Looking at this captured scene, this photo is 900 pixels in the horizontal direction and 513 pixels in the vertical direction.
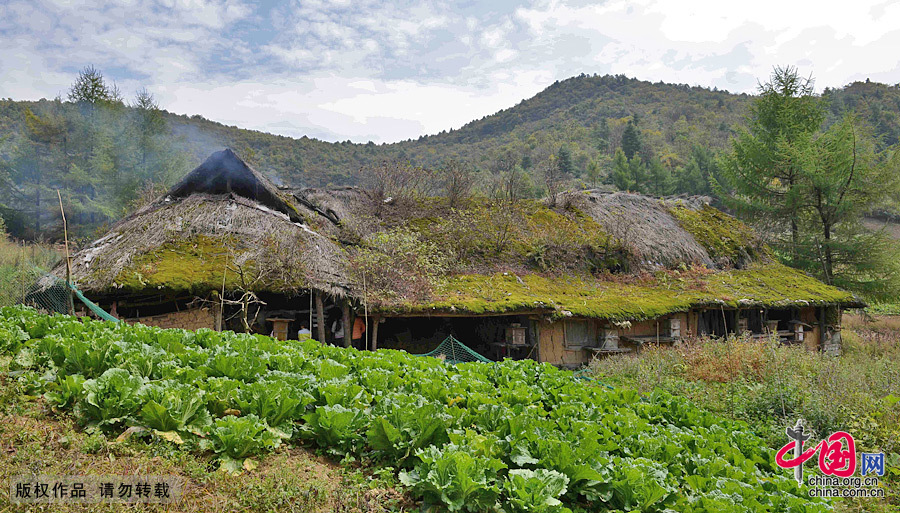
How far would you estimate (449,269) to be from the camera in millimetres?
13750

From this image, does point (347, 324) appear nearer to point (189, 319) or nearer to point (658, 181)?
point (189, 319)

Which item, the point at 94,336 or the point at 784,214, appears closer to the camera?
the point at 94,336

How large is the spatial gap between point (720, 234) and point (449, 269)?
39.8ft

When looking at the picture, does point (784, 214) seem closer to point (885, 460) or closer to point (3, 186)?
point (885, 460)

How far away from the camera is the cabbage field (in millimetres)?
3119

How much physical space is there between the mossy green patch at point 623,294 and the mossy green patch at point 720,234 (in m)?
1.37

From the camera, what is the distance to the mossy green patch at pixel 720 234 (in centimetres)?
1852

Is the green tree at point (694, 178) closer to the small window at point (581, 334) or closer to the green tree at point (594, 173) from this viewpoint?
the green tree at point (594, 173)

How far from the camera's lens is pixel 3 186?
86.5 ft

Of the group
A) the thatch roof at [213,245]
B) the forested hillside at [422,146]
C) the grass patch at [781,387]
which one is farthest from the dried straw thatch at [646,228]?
the thatch roof at [213,245]

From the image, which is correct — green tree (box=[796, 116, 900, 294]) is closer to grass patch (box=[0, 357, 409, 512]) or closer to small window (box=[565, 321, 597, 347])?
small window (box=[565, 321, 597, 347])

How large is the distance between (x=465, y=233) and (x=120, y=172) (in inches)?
805

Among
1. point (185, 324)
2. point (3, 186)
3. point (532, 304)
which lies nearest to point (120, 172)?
point (3, 186)

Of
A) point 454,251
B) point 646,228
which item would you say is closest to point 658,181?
point 646,228
